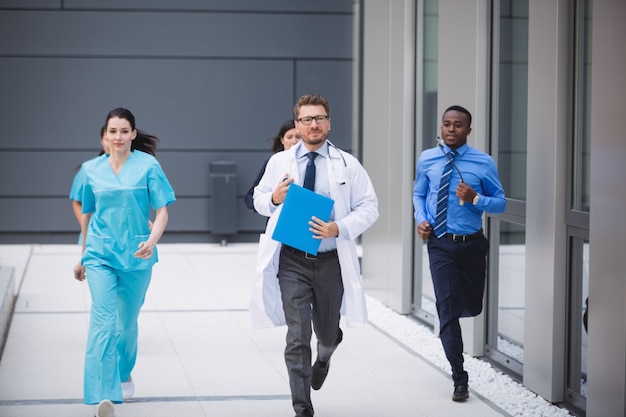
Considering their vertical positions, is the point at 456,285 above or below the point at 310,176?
below

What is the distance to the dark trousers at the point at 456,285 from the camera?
21.4 feet

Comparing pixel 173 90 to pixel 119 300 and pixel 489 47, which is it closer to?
pixel 489 47

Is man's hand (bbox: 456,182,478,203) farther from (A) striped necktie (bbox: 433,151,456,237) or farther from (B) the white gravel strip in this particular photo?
(B) the white gravel strip

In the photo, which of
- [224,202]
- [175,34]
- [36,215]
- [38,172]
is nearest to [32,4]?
[175,34]

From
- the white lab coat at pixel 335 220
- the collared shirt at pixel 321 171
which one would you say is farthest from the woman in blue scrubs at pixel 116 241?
the collared shirt at pixel 321 171

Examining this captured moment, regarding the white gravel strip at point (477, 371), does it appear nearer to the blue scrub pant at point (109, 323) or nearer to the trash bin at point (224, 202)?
the blue scrub pant at point (109, 323)

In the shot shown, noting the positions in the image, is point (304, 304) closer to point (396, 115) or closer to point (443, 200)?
point (443, 200)

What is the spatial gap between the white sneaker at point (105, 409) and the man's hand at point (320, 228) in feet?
4.67

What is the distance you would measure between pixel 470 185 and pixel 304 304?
146 centimetres

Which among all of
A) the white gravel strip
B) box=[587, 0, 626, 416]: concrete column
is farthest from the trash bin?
box=[587, 0, 626, 416]: concrete column

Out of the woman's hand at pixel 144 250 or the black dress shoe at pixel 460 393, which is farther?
the black dress shoe at pixel 460 393

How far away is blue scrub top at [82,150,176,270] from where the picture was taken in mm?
6082

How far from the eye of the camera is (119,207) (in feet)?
20.1

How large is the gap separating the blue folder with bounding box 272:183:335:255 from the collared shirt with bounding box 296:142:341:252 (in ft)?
0.56
